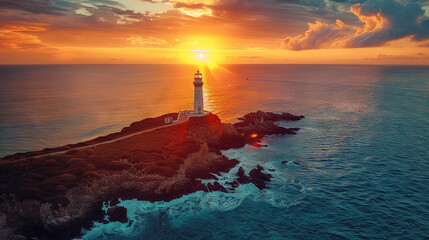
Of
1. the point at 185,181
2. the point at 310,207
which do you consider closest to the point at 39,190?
the point at 185,181

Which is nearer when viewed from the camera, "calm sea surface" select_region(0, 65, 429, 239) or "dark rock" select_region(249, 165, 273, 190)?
"calm sea surface" select_region(0, 65, 429, 239)

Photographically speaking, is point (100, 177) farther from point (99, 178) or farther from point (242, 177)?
point (242, 177)

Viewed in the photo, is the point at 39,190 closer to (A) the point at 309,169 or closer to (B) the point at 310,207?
(B) the point at 310,207

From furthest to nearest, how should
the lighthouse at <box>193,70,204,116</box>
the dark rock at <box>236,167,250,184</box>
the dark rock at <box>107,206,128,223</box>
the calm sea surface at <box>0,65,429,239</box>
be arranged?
the lighthouse at <box>193,70,204,116</box>, the dark rock at <box>236,167,250,184</box>, the dark rock at <box>107,206,128,223</box>, the calm sea surface at <box>0,65,429,239</box>

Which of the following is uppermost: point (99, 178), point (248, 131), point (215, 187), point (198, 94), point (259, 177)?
point (198, 94)

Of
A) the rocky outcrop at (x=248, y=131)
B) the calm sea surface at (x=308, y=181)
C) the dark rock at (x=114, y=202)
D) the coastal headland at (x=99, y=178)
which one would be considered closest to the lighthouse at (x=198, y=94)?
the rocky outcrop at (x=248, y=131)

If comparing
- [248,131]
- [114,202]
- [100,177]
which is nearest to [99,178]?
[100,177]

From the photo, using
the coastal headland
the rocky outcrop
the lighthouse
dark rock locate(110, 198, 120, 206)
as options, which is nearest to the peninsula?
the coastal headland

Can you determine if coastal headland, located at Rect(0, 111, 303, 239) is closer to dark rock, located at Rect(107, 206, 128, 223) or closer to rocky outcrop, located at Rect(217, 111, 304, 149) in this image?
dark rock, located at Rect(107, 206, 128, 223)
